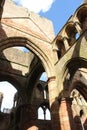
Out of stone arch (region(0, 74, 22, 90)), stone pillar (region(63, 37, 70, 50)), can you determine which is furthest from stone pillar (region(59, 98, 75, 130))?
stone arch (region(0, 74, 22, 90))

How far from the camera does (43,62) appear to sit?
36.5ft

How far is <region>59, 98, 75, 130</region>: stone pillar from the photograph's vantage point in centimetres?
916

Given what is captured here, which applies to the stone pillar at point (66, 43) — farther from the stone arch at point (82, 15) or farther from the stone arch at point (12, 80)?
the stone arch at point (12, 80)

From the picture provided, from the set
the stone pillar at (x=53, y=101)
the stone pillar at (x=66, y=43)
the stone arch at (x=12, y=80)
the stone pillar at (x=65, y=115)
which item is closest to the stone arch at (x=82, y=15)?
the stone pillar at (x=66, y=43)

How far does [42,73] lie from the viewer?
504 inches

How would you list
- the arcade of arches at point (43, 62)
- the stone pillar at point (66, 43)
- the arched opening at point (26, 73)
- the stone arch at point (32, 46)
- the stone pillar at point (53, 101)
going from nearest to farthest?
the stone pillar at point (53, 101) → the arcade of arches at point (43, 62) → the stone arch at point (32, 46) → the stone pillar at point (66, 43) → the arched opening at point (26, 73)

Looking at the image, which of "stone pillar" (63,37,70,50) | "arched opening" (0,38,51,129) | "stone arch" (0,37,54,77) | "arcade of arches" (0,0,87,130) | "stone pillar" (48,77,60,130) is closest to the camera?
"stone pillar" (48,77,60,130)

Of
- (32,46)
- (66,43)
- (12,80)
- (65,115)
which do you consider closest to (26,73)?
(12,80)

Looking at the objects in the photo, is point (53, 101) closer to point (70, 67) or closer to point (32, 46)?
point (70, 67)

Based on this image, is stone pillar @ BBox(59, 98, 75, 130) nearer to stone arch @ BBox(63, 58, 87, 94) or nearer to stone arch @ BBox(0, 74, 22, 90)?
stone arch @ BBox(63, 58, 87, 94)

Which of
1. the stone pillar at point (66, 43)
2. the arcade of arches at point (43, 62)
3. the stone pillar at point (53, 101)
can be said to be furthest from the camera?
the stone pillar at point (66, 43)

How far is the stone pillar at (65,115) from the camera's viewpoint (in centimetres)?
916

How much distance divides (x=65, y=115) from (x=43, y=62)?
3.02 m

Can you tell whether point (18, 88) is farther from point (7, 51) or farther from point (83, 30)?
point (83, 30)
